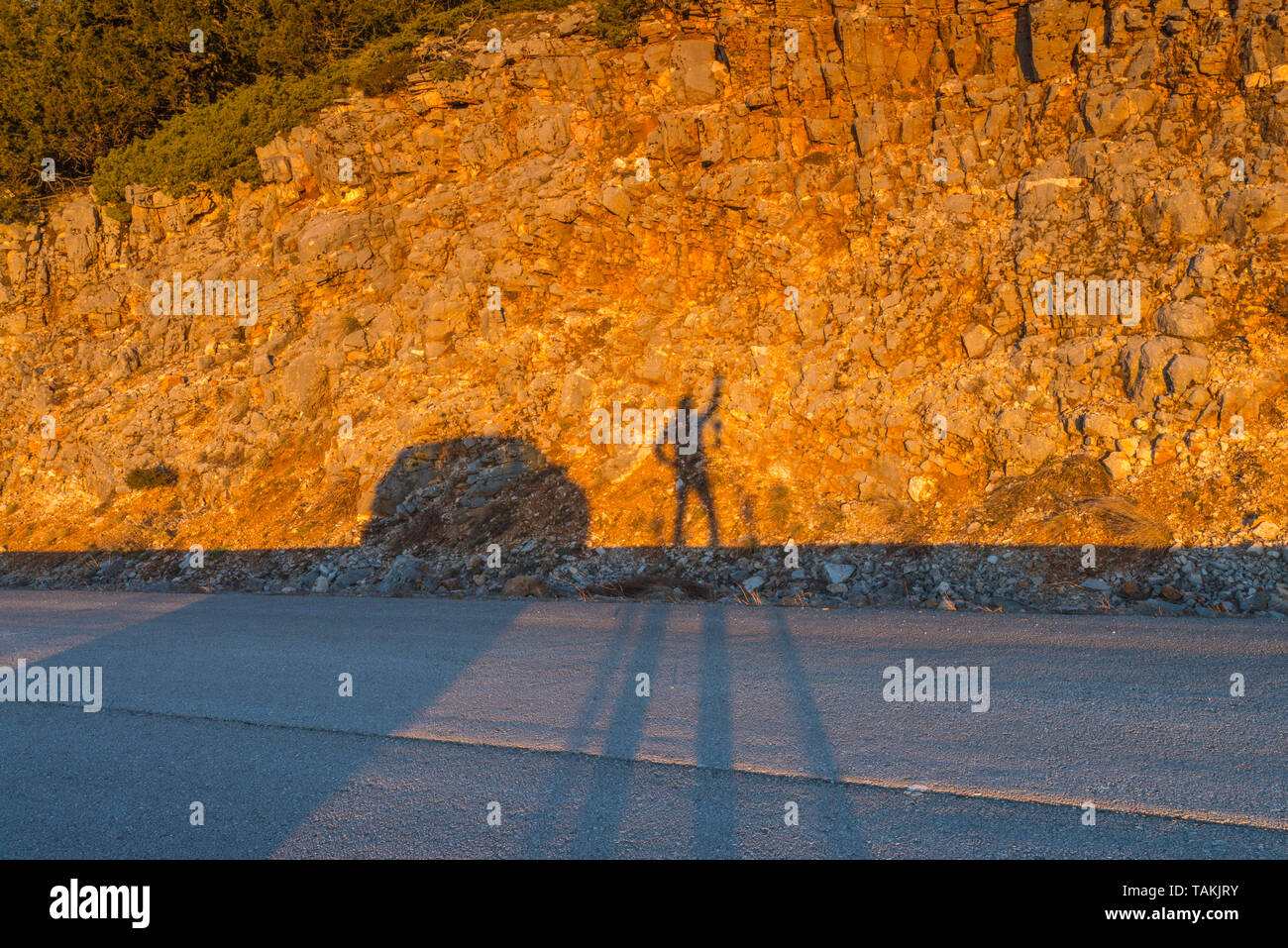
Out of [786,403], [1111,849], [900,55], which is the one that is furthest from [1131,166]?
[1111,849]

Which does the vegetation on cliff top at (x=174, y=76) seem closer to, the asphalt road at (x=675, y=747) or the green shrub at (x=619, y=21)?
the green shrub at (x=619, y=21)

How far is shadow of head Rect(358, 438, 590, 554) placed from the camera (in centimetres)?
1402

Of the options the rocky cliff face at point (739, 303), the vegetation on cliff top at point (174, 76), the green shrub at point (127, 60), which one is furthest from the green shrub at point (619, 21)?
the green shrub at point (127, 60)

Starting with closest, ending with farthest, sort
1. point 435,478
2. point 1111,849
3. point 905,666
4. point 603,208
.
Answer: point 1111,849 < point 905,666 < point 435,478 < point 603,208

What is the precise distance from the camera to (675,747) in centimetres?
477

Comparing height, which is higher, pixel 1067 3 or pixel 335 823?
pixel 1067 3

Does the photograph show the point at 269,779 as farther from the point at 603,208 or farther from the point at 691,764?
the point at 603,208

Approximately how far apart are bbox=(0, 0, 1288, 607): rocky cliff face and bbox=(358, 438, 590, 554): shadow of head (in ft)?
0.29

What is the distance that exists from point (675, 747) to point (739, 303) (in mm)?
12458

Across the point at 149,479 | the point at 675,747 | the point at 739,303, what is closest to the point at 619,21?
the point at 739,303

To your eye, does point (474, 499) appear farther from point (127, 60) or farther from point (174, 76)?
point (127, 60)

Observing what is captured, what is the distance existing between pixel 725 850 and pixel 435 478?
43.1ft

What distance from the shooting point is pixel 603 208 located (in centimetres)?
1756

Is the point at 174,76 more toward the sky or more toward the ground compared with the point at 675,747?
more toward the sky
